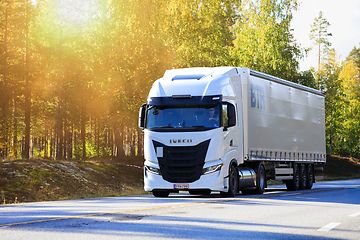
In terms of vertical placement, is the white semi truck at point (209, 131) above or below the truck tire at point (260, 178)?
above

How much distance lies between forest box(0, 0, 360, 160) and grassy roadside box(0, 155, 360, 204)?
2756 mm

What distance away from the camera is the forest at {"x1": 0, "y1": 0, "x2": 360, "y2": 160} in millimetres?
30391

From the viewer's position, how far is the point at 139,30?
29.1 m

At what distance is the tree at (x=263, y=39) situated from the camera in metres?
35.0

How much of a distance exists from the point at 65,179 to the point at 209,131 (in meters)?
16.2

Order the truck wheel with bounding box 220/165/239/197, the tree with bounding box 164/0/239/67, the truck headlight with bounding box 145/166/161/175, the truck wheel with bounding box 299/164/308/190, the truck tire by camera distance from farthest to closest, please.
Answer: the tree with bounding box 164/0/239/67, the truck wheel with bounding box 299/164/308/190, the truck tire, the truck wheel with bounding box 220/165/239/197, the truck headlight with bounding box 145/166/161/175

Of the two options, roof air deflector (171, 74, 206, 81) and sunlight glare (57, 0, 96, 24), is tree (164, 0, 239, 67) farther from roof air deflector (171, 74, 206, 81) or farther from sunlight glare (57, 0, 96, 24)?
roof air deflector (171, 74, 206, 81)

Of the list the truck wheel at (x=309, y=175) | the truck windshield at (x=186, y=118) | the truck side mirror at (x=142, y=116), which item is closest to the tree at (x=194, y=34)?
the truck wheel at (x=309, y=175)

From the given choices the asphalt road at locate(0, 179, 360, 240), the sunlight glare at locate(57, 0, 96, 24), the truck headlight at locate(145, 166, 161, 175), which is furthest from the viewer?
the sunlight glare at locate(57, 0, 96, 24)

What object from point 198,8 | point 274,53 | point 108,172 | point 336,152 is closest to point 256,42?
point 274,53

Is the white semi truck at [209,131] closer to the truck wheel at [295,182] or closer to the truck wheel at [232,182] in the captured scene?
the truck wheel at [232,182]

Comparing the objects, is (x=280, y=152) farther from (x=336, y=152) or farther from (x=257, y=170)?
(x=336, y=152)

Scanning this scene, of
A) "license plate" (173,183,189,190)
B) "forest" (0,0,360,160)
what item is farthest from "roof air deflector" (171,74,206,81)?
"forest" (0,0,360,160)

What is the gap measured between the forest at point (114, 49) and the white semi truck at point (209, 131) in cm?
1190
